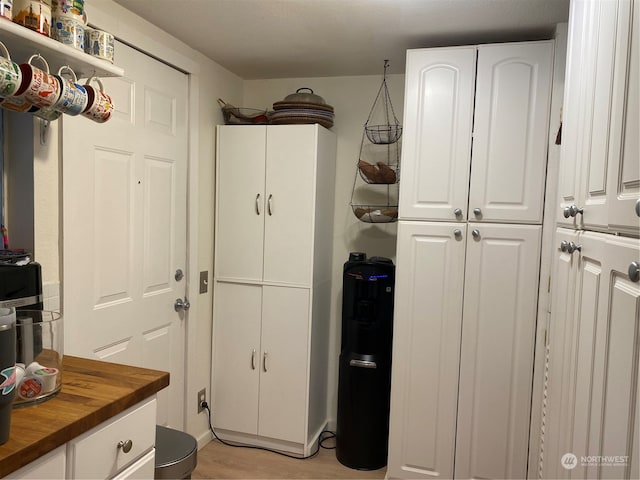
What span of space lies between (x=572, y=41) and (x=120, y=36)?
175cm

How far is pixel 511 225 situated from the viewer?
2266 mm

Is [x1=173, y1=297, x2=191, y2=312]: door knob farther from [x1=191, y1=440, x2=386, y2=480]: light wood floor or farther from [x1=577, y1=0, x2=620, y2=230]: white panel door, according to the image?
[x1=577, y1=0, x2=620, y2=230]: white panel door

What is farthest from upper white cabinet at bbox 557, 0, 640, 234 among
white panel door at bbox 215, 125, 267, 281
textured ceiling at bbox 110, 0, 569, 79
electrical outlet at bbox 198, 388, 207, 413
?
electrical outlet at bbox 198, 388, 207, 413

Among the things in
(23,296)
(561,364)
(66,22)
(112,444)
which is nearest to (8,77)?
(66,22)

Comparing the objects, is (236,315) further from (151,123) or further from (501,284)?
(501,284)

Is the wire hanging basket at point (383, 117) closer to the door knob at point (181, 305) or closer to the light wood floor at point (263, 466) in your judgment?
the door knob at point (181, 305)

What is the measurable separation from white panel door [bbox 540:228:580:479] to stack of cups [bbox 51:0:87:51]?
153cm

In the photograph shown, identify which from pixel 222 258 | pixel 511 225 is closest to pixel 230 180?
pixel 222 258

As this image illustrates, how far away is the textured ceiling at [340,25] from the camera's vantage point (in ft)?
6.57

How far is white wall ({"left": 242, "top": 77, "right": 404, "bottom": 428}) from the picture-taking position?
9.86 feet

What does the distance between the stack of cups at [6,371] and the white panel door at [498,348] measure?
6.21 ft

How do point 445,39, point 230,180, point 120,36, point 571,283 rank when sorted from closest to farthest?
point 571,283 → point 120,36 → point 445,39 → point 230,180

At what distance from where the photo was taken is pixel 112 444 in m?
1.25

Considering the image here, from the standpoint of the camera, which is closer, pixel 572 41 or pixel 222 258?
pixel 572 41
